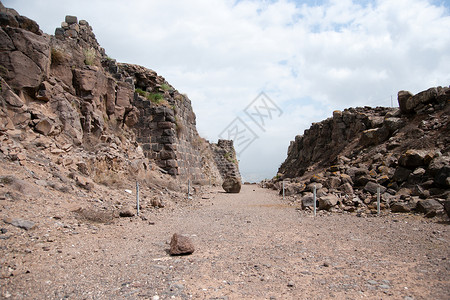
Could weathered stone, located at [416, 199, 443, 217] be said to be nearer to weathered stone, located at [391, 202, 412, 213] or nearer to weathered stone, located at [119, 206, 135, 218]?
weathered stone, located at [391, 202, 412, 213]

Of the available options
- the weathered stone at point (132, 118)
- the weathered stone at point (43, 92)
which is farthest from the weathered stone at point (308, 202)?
the weathered stone at point (43, 92)

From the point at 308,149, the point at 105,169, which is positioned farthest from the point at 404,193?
the point at 308,149

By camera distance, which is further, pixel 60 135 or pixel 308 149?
pixel 308 149

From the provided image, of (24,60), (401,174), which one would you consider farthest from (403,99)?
(24,60)

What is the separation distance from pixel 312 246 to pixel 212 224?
279 centimetres

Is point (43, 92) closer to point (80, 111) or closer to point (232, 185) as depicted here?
point (80, 111)

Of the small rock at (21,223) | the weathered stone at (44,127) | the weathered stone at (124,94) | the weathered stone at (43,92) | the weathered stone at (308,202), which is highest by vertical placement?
the weathered stone at (124,94)

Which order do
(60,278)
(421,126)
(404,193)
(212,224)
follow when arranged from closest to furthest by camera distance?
(60,278) → (212,224) → (404,193) → (421,126)

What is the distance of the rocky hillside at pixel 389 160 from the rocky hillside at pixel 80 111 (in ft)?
21.0

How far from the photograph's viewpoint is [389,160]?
1174cm

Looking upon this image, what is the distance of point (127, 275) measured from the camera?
3959 mm

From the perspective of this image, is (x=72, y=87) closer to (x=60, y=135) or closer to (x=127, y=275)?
(x=60, y=135)

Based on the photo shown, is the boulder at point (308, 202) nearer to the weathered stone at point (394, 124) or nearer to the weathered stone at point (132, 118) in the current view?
the weathered stone at point (394, 124)

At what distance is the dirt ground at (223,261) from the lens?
11.5ft
